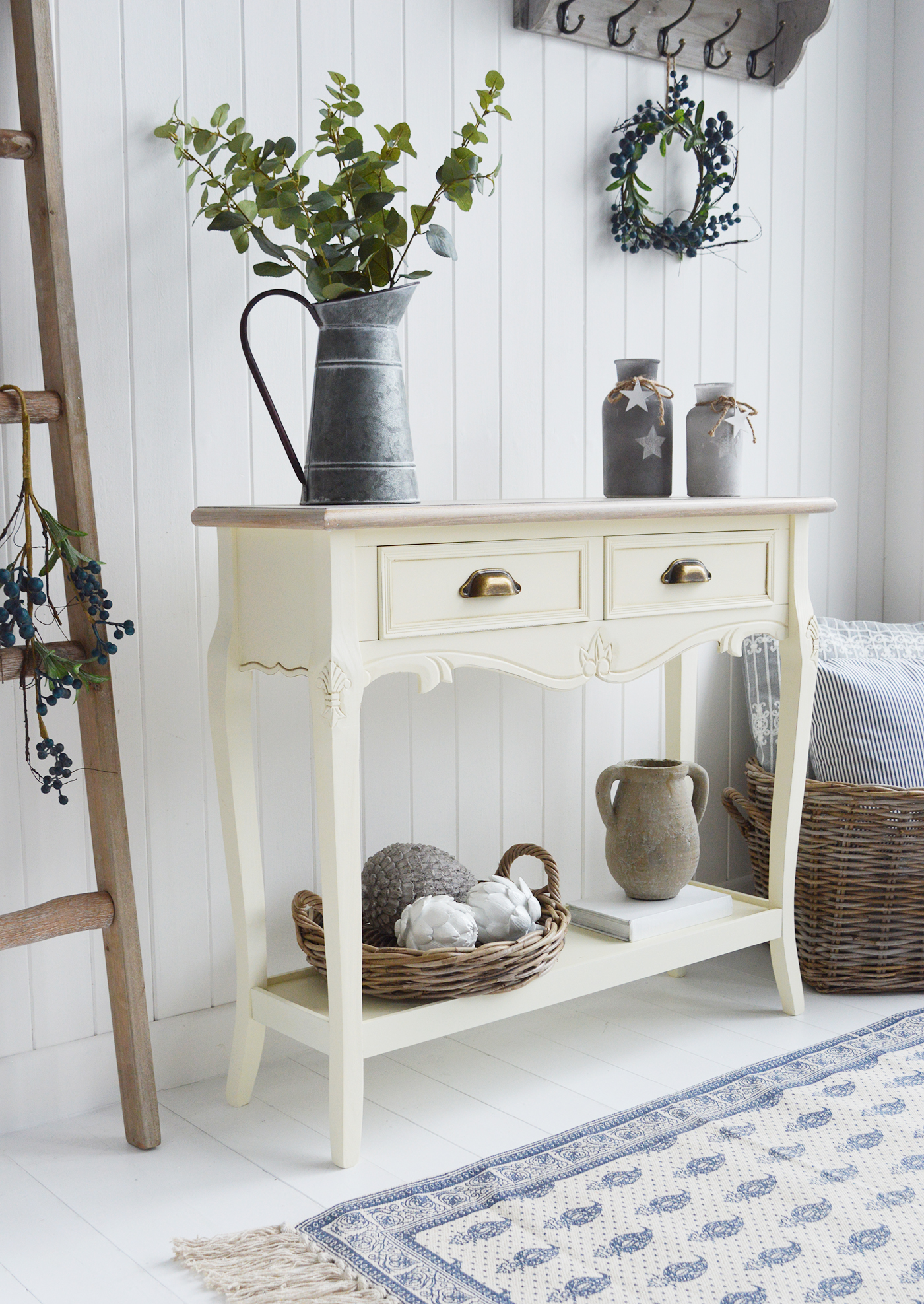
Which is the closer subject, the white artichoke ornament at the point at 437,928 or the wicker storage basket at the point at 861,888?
the white artichoke ornament at the point at 437,928

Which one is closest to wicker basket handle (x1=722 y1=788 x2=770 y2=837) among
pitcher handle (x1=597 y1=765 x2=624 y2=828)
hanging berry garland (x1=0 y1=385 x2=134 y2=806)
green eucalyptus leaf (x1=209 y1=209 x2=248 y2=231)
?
pitcher handle (x1=597 y1=765 x2=624 y2=828)

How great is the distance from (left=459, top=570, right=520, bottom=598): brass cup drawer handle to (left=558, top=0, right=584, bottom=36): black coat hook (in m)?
1.16

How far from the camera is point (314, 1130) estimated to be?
71.4 inches

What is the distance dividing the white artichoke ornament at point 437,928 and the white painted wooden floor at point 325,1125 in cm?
26

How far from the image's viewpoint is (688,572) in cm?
198

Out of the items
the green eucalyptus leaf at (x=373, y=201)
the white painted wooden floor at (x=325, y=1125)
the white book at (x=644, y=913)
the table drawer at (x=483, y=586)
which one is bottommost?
the white painted wooden floor at (x=325, y=1125)

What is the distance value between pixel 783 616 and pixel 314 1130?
3.69 feet

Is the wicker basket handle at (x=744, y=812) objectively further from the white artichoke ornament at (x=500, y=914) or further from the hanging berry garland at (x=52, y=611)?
the hanging berry garland at (x=52, y=611)

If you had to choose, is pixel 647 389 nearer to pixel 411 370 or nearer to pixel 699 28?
pixel 411 370

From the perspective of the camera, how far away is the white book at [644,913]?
208 cm

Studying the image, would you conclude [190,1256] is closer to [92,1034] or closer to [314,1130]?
[314,1130]

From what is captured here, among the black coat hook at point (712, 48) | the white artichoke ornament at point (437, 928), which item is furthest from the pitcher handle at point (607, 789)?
the black coat hook at point (712, 48)

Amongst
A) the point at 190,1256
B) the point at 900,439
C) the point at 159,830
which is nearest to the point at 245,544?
the point at 159,830

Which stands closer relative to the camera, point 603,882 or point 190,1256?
point 190,1256
